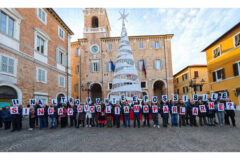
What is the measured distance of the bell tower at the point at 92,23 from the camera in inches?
1016

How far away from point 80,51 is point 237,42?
861 inches

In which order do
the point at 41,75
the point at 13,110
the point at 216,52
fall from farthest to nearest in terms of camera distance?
the point at 216,52 → the point at 41,75 → the point at 13,110

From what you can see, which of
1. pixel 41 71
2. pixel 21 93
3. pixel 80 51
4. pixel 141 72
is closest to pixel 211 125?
pixel 21 93

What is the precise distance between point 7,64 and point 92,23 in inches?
773

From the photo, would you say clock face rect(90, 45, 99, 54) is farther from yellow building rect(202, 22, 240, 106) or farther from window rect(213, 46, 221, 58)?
window rect(213, 46, 221, 58)

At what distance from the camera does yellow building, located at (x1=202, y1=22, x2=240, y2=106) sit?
15.4 m

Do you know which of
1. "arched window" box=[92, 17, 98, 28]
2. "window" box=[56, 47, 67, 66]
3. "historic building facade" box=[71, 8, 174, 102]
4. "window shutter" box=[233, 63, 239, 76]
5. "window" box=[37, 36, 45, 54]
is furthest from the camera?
"arched window" box=[92, 17, 98, 28]

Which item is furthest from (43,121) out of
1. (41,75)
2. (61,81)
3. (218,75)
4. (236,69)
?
(218,75)

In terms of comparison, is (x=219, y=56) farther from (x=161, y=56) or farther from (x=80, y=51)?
(x=80, y=51)

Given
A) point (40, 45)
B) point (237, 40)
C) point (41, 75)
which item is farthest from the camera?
point (237, 40)

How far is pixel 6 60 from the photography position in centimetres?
1042

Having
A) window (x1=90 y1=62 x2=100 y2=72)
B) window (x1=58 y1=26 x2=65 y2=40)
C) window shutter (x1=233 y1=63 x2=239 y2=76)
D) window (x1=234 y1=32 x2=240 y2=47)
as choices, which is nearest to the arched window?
window (x1=90 y1=62 x2=100 y2=72)

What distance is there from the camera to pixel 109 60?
24953mm

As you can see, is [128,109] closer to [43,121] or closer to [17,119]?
[43,121]
